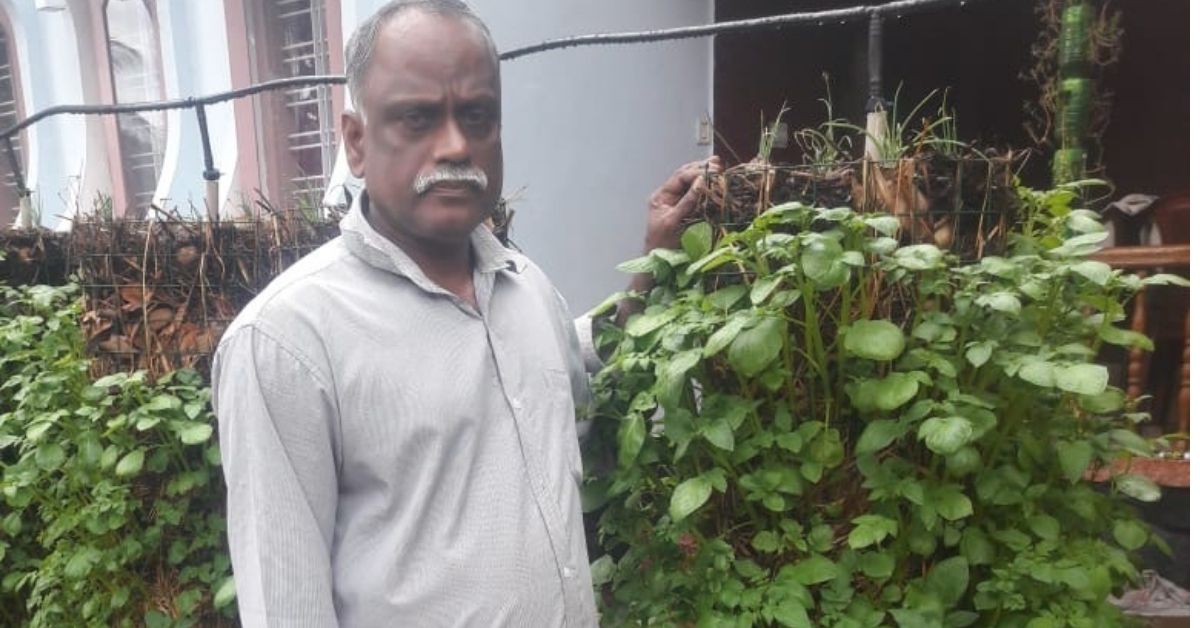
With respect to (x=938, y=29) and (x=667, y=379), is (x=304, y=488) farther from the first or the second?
(x=938, y=29)

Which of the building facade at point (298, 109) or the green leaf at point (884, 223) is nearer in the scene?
the green leaf at point (884, 223)

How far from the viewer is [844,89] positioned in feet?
20.7

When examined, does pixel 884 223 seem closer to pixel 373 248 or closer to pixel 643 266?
pixel 643 266

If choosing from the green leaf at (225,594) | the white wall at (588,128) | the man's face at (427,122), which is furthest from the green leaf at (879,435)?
the white wall at (588,128)

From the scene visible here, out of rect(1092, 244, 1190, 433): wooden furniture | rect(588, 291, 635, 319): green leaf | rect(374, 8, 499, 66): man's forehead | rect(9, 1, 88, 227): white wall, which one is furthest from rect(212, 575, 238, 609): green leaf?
A: rect(9, 1, 88, 227): white wall

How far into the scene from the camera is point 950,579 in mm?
1751

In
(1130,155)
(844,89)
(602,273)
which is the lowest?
(602,273)

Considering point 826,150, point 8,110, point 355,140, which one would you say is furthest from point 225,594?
point 8,110

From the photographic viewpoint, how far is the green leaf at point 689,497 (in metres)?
1.71

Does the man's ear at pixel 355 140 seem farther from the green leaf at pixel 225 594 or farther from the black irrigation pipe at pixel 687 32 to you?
the green leaf at pixel 225 594

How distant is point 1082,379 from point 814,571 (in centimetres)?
60

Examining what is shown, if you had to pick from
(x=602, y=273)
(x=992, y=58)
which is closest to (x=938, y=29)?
(x=992, y=58)

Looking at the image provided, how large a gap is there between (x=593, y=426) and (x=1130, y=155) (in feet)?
17.0

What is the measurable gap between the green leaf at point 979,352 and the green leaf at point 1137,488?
514 millimetres
